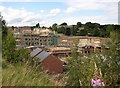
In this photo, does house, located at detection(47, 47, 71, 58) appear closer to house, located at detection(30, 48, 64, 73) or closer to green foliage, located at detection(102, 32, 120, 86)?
house, located at detection(30, 48, 64, 73)

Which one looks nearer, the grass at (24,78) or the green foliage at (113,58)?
the grass at (24,78)

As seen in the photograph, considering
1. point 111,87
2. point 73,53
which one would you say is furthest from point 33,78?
point 73,53

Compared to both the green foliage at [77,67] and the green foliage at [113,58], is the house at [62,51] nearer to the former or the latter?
the green foliage at [77,67]

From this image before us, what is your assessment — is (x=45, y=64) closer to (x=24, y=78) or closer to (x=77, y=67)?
(x=77, y=67)

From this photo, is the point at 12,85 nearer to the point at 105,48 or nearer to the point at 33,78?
the point at 33,78

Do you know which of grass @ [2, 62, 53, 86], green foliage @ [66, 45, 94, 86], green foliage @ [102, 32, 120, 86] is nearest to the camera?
grass @ [2, 62, 53, 86]

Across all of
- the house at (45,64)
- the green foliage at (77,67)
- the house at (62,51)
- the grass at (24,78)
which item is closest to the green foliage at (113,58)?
the green foliage at (77,67)

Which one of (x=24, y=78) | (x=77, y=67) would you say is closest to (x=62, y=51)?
(x=77, y=67)

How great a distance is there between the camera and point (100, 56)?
5.63 metres

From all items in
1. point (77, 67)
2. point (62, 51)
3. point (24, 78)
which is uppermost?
point (24, 78)

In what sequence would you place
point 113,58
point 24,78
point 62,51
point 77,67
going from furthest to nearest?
point 62,51 → point 113,58 → point 77,67 → point 24,78

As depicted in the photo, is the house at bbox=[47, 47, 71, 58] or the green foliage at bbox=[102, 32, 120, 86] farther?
the house at bbox=[47, 47, 71, 58]

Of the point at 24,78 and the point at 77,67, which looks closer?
the point at 24,78

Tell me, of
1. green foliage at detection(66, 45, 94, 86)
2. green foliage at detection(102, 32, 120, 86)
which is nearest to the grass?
green foliage at detection(66, 45, 94, 86)
